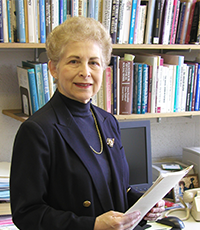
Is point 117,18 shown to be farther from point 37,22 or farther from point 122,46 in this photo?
point 37,22

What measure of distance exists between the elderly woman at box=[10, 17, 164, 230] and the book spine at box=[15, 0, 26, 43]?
17.6 inches

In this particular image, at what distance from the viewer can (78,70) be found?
1.02 metres

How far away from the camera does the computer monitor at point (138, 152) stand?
5.84 feet

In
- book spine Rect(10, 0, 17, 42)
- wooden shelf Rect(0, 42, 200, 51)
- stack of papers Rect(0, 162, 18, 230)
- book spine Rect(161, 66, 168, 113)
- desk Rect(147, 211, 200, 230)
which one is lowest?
desk Rect(147, 211, 200, 230)

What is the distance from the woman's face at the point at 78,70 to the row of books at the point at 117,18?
0.53 m

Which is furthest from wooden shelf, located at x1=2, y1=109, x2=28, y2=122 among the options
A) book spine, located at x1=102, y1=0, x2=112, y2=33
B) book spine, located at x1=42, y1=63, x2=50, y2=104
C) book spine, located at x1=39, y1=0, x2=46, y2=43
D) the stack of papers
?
book spine, located at x1=102, y1=0, x2=112, y2=33

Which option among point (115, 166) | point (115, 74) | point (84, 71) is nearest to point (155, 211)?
point (115, 166)

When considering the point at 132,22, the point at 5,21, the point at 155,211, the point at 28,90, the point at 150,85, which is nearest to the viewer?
Result: the point at 155,211

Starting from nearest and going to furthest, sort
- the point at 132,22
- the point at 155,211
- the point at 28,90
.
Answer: the point at 155,211
the point at 28,90
the point at 132,22

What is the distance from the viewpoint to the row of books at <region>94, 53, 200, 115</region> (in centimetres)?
Result: 167

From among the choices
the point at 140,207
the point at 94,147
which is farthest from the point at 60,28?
the point at 140,207

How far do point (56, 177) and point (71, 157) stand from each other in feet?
0.25

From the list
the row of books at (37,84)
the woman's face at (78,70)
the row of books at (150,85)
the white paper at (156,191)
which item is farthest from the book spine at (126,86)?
the white paper at (156,191)

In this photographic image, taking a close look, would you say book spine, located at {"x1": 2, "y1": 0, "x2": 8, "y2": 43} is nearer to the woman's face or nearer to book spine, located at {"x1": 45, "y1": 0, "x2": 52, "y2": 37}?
book spine, located at {"x1": 45, "y1": 0, "x2": 52, "y2": 37}
